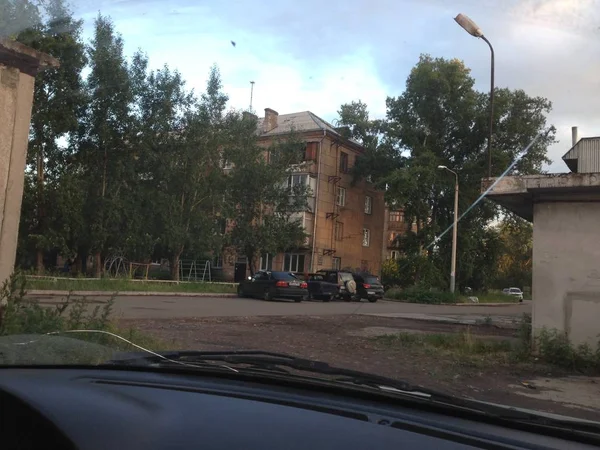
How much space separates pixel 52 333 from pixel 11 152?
703 cm

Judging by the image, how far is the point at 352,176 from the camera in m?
46.7

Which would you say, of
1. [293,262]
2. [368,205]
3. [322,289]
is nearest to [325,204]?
[293,262]

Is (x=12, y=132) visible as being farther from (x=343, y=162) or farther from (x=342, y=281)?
(x=343, y=162)

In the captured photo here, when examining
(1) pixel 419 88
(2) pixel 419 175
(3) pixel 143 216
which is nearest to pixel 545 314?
(3) pixel 143 216

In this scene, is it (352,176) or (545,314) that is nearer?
(545,314)

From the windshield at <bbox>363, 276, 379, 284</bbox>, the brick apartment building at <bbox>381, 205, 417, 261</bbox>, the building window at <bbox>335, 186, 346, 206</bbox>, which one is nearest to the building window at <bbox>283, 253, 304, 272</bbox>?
the building window at <bbox>335, 186, 346, 206</bbox>

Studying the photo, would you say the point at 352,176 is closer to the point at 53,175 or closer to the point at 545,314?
the point at 53,175

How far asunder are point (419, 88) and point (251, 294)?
74.2 ft

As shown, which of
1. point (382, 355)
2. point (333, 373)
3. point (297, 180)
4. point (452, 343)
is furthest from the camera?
point (297, 180)

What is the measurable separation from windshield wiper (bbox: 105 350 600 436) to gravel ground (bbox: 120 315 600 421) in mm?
5137

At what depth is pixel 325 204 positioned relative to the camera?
4422cm

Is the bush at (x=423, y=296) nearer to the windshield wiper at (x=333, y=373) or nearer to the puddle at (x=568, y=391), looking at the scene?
the puddle at (x=568, y=391)

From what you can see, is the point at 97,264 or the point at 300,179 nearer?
the point at 97,264

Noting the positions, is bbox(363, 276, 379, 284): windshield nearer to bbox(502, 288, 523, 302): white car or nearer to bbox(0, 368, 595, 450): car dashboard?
bbox(502, 288, 523, 302): white car
